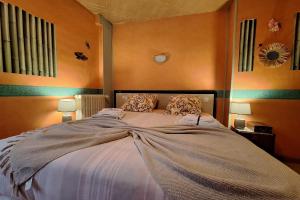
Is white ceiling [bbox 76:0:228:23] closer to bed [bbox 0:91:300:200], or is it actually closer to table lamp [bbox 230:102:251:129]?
table lamp [bbox 230:102:251:129]

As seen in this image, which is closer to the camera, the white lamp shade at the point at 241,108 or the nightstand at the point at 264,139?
the nightstand at the point at 264,139

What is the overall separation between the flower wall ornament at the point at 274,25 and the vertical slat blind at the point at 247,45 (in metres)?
0.20

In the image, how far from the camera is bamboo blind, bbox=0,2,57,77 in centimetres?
173

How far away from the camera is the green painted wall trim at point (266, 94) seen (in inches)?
85.7

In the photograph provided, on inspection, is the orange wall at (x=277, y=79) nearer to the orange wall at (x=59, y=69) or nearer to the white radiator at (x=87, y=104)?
the white radiator at (x=87, y=104)

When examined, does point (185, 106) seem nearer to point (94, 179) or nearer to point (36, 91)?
point (94, 179)

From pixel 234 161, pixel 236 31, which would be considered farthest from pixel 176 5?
pixel 234 161

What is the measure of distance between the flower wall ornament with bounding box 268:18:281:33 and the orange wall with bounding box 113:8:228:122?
0.68 m

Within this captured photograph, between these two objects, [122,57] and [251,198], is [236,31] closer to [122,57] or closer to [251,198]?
[122,57]

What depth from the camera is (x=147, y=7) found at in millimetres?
2654

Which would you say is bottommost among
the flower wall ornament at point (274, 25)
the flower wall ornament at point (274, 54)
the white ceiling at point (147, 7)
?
the flower wall ornament at point (274, 54)

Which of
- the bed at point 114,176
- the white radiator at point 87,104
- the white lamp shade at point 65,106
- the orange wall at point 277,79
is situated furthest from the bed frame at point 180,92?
the bed at point 114,176

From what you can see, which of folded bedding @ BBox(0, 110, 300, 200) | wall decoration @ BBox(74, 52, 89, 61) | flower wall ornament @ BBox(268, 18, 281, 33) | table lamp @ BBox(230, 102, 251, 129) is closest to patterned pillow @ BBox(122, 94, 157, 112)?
wall decoration @ BBox(74, 52, 89, 61)

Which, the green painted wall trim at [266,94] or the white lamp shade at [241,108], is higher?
the green painted wall trim at [266,94]
